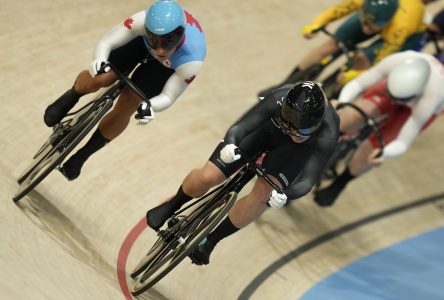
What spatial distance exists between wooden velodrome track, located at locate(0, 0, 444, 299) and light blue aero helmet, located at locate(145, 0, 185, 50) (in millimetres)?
1460

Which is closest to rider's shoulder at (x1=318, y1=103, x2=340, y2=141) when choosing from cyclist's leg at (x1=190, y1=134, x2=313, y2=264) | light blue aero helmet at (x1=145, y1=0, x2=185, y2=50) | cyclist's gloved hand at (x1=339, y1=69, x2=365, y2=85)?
cyclist's leg at (x1=190, y1=134, x2=313, y2=264)

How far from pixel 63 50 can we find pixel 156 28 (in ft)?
9.57

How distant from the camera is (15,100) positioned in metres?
6.61

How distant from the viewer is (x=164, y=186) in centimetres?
663

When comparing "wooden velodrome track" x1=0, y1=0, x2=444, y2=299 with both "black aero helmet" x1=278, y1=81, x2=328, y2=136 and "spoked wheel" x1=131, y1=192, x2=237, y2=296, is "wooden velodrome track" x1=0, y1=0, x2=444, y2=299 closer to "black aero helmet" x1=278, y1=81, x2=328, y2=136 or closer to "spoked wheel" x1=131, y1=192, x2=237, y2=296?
"spoked wheel" x1=131, y1=192, x2=237, y2=296

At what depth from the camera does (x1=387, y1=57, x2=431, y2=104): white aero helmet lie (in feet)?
20.4

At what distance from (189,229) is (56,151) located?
108 cm

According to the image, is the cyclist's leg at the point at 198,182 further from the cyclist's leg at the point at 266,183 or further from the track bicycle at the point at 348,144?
the track bicycle at the point at 348,144

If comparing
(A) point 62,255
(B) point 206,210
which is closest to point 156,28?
(B) point 206,210

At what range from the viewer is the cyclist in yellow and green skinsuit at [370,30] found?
688 cm

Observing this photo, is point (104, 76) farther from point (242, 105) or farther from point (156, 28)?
point (242, 105)

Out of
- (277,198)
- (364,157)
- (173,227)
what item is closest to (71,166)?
(173,227)

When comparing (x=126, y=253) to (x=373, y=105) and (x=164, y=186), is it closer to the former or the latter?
(x=164, y=186)

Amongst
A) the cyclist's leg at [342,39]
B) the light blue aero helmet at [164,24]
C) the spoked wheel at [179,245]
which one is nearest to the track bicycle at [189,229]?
the spoked wheel at [179,245]
